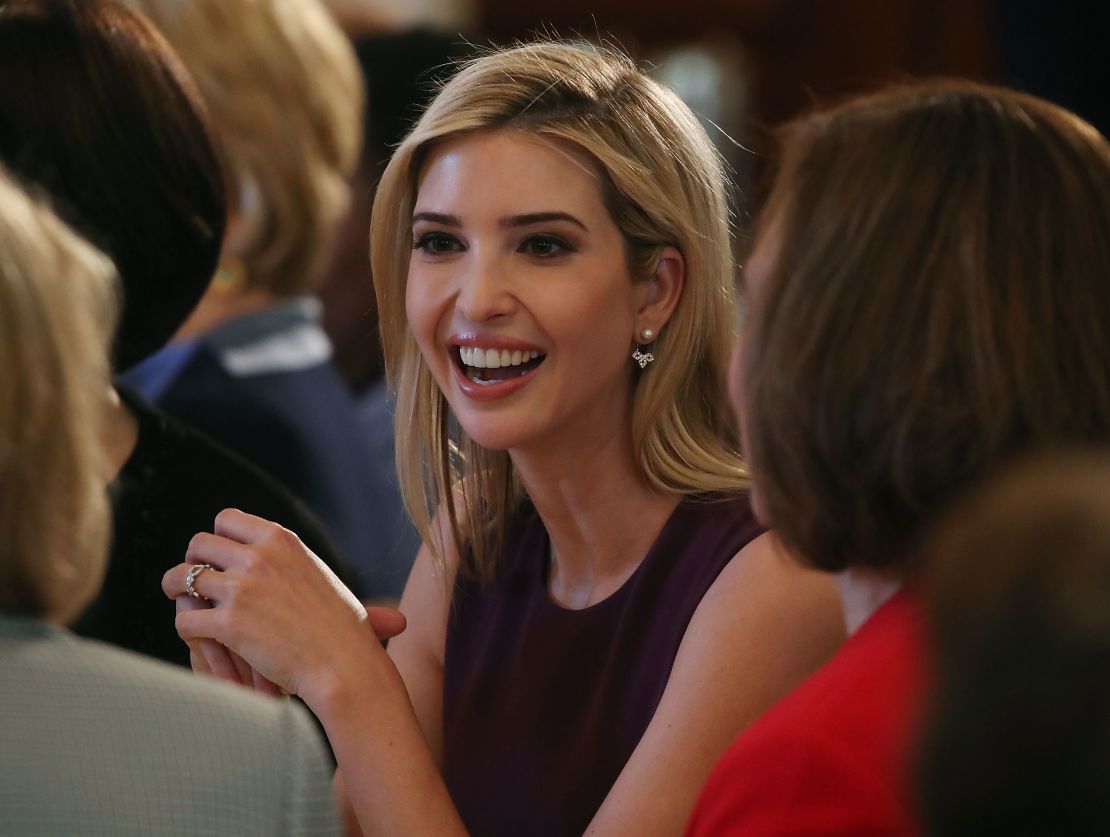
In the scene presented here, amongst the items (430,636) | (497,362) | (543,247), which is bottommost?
(430,636)

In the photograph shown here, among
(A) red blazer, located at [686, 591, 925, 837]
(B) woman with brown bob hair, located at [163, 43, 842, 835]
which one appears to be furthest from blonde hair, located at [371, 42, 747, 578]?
(A) red blazer, located at [686, 591, 925, 837]

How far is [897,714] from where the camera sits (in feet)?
3.49

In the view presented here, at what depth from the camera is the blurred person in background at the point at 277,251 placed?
→ 2.37 metres

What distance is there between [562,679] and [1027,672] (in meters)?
1.18

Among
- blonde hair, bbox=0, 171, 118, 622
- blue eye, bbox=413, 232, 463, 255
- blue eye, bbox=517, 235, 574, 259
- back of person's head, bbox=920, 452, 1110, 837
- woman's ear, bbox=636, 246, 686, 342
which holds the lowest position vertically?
woman's ear, bbox=636, 246, 686, 342

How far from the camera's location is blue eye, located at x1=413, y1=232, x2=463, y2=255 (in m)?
1.79

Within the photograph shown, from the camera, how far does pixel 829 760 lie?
1.05m

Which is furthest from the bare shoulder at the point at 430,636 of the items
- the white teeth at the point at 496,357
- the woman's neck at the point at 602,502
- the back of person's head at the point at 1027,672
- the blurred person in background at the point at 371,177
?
the back of person's head at the point at 1027,672

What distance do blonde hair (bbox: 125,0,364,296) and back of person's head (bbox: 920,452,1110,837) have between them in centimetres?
202

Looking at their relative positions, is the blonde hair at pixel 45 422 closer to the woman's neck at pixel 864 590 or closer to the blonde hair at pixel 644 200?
the woman's neck at pixel 864 590

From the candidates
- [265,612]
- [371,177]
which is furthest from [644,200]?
[371,177]

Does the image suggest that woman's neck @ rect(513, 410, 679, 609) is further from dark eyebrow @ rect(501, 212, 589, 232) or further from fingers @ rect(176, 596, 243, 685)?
fingers @ rect(176, 596, 243, 685)

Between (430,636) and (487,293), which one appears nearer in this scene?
(487,293)

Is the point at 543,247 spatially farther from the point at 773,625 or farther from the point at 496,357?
the point at 773,625
